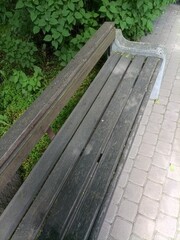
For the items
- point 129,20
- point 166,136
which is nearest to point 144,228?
point 166,136

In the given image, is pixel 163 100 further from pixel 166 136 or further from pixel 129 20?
pixel 129 20

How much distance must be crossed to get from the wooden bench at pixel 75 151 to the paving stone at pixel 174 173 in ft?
2.28

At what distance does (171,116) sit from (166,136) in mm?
316

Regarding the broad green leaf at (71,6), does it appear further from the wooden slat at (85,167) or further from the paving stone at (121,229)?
the paving stone at (121,229)

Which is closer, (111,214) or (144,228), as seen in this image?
(144,228)

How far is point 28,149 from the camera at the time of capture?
1.61 meters

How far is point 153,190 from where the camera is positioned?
2.32 metres

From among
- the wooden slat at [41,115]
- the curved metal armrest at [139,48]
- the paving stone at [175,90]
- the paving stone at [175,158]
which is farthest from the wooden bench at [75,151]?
the paving stone at [175,90]

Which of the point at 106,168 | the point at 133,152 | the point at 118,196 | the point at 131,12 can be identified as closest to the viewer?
the point at 106,168

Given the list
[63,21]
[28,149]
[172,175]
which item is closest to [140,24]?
[63,21]

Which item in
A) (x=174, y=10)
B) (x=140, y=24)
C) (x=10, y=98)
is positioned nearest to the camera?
(x=10, y=98)

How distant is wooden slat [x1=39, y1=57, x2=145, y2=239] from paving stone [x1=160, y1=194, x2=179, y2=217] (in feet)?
2.58

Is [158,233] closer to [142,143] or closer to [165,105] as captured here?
[142,143]

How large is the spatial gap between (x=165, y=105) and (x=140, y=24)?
4.25ft
